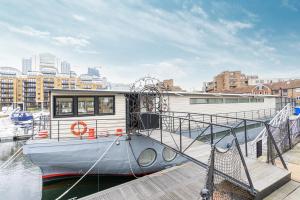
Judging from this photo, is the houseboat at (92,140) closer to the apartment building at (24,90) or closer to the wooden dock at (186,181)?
the wooden dock at (186,181)

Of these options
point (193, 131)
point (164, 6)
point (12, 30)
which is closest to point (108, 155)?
point (193, 131)

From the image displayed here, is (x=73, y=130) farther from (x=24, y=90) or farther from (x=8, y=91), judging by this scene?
(x=8, y=91)

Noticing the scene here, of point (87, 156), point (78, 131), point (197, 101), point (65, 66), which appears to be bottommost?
point (87, 156)

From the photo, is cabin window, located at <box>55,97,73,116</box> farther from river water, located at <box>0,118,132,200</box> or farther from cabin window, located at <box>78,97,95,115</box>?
river water, located at <box>0,118,132,200</box>

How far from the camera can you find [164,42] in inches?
984

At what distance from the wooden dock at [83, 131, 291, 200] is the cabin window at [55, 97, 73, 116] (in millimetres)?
3949

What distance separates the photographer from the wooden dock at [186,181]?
346 centimetres

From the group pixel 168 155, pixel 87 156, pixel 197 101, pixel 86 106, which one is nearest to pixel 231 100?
pixel 197 101

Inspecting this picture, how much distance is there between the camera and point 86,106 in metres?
8.33

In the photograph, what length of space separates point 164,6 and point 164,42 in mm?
6833

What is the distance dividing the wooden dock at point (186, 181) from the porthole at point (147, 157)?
146 centimetres

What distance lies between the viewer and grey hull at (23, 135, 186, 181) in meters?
6.91

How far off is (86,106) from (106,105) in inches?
38.5

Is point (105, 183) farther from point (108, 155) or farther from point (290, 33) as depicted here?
point (290, 33)
